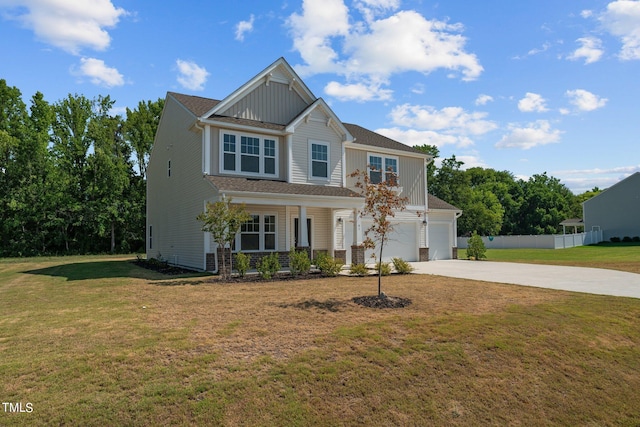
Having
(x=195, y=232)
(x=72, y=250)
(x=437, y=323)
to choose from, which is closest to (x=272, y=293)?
(x=437, y=323)

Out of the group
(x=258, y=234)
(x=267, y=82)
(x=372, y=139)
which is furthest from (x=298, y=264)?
(x=372, y=139)

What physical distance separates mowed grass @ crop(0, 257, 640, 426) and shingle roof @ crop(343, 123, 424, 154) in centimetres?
1353

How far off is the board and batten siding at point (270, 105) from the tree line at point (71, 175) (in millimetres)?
23003

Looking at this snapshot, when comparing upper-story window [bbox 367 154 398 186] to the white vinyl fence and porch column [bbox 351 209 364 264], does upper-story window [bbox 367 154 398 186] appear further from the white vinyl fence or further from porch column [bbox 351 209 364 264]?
the white vinyl fence

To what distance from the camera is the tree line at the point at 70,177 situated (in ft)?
107

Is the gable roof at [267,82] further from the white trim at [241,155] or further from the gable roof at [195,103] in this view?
the white trim at [241,155]

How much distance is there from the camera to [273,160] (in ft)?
59.7

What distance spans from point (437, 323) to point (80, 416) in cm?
589

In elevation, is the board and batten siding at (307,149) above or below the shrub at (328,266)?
above

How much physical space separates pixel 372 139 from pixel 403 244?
626cm

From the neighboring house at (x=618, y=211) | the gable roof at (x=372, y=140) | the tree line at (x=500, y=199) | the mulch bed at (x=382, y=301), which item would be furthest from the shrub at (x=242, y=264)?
the neighboring house at (x=618, y=211)

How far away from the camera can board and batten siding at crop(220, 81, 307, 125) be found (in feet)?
59.2

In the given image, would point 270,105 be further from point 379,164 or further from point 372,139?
point 379,164

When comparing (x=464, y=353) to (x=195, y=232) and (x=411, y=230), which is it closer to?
(x=195, y=232)
